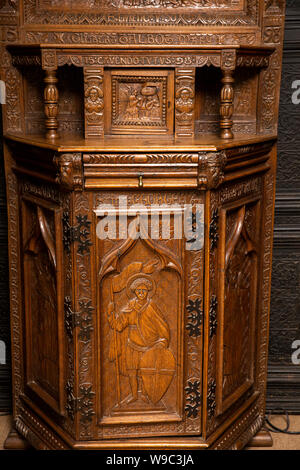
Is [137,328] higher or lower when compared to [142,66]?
lower

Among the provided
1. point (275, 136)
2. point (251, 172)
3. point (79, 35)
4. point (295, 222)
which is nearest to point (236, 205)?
point (251, 172)

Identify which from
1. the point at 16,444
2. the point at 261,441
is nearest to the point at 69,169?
the point at 16,444

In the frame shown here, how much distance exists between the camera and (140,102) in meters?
2.32

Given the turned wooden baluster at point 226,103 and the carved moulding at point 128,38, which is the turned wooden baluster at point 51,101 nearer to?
the carved moulding at point 128,38

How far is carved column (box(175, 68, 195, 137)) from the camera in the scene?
88.2 inches

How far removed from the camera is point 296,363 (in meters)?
2.95

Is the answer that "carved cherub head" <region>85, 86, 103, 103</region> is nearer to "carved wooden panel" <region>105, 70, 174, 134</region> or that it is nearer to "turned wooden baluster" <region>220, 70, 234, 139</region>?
"carved wooden panel" <region>105, 70, 174, 134</region>

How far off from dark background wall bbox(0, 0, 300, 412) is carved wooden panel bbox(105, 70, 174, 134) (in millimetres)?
650

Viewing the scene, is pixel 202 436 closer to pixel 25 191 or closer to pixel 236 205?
pixel 236 205

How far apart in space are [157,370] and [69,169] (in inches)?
34.9

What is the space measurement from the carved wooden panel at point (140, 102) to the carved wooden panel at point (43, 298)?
465 millimetres

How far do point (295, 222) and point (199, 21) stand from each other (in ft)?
3.48

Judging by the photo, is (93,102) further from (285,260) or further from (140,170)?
(285,260)

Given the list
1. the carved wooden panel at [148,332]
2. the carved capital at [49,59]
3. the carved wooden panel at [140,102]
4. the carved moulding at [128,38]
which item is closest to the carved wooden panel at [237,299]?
the carved wooden panel at [148,332]
